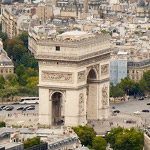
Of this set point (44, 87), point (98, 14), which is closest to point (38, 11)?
point (98, 14)

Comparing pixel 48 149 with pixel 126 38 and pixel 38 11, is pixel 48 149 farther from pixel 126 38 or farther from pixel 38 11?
pixel 38 11

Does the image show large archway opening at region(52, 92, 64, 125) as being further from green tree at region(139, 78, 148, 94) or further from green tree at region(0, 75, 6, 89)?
green tree at region(139, 78, 148, 94)

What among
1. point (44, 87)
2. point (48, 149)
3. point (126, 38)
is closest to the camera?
point (48, 149)

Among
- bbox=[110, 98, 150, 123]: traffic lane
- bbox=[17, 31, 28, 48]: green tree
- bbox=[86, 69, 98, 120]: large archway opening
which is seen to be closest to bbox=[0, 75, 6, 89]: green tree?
bbox=[110, 98, 150, 123]: traffic lane

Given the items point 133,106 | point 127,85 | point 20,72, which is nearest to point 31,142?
point 133,106

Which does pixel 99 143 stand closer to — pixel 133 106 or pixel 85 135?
pixel 85 135

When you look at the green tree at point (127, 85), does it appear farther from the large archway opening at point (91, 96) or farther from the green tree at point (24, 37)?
the green tree at point (24, 37)

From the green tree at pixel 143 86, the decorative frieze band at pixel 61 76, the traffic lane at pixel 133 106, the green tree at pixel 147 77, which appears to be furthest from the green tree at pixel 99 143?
the green tree at pixel 147 77
